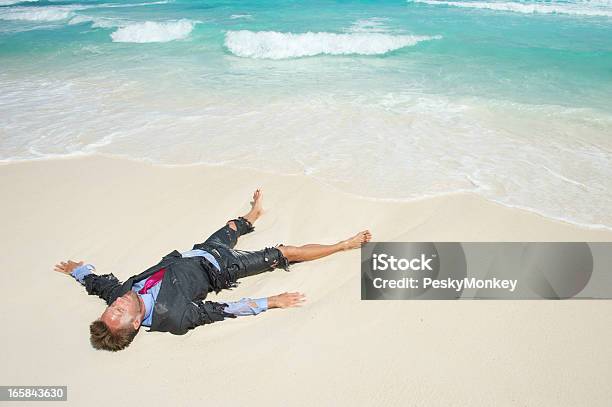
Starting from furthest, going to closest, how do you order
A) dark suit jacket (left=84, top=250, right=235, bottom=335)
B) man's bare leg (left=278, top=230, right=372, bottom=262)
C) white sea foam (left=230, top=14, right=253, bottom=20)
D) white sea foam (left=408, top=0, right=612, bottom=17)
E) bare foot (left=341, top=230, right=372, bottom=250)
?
white sea foam (left=230, top=14, right=253, bottom=20), white sea foam (left=408, top=0, right=612, bottom=17), bare foot (left=341, top=230, right=372, bottom=250), man's bare leg (left=278, top=230, right=372, bottom=262), dark suit jacket (left=84, top=250, right=235, bottom=335)

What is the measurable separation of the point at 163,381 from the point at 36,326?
1.32m

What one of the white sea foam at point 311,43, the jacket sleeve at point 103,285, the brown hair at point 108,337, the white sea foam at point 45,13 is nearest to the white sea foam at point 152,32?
the white sea foam at point 311,43

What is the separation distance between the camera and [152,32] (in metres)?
18.0

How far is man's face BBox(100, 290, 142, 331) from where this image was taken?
320 cm

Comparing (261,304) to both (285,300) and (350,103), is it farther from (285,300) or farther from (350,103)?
(350,103)

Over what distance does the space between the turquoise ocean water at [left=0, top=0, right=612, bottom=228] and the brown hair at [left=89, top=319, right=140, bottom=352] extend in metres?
3.13

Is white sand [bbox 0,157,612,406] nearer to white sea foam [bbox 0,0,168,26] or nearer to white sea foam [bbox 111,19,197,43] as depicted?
white sea foam [bbox 111,19,197,43]

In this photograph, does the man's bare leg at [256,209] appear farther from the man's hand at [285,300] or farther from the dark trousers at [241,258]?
the man's hand at [285,300]

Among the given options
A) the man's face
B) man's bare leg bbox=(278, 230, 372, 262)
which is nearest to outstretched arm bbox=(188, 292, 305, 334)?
the man's face

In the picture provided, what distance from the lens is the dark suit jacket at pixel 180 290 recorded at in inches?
134

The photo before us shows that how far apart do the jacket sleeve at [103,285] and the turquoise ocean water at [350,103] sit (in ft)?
9.09

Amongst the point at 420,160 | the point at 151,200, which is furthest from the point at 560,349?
the point at 151,200

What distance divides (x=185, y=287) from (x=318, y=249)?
135cm

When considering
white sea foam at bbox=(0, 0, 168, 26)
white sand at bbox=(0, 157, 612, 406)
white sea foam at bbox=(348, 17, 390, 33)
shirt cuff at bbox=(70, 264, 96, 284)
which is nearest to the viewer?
white sand at bbox=(0, 157, 612, 406)
